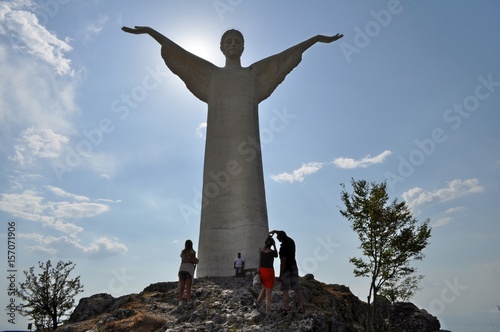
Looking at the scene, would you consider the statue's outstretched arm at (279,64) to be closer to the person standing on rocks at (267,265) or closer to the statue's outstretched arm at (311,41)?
the statue's outstretched arm at (311,41)

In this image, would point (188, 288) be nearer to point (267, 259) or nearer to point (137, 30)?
point (267, 259)

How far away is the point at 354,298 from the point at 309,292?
471 cm

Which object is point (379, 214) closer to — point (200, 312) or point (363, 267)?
point (363, 267)

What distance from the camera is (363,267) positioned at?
76.5 feet

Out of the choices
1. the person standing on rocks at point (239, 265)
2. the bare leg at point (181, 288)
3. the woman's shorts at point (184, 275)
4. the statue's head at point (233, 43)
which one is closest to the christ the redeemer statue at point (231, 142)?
the statue's head at point (233, 43)

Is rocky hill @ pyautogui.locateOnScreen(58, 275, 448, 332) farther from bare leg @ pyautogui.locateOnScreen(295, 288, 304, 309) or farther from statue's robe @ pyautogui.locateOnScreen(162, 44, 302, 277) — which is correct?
statue's robe @ pyautogui.locateOnScreen(162, 44, 302, 277)

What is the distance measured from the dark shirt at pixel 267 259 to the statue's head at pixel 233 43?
43.5ft

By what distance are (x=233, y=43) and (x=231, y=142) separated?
5.31m

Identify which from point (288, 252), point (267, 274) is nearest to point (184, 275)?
point (267, 274)

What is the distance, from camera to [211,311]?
1196 cm

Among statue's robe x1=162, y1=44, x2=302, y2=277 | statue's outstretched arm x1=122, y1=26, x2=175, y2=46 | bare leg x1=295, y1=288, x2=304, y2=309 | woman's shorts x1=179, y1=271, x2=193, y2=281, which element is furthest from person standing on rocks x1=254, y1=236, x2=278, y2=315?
statue's outstretched arm x1=122, y1=26, x2=175, y2=46

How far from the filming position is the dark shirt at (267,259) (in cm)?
1051

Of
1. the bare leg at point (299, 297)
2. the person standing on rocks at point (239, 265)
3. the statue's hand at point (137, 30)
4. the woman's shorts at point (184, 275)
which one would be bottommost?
the bare leg at point (299, 297)

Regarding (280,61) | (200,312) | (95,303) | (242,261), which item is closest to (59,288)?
(95,303)
